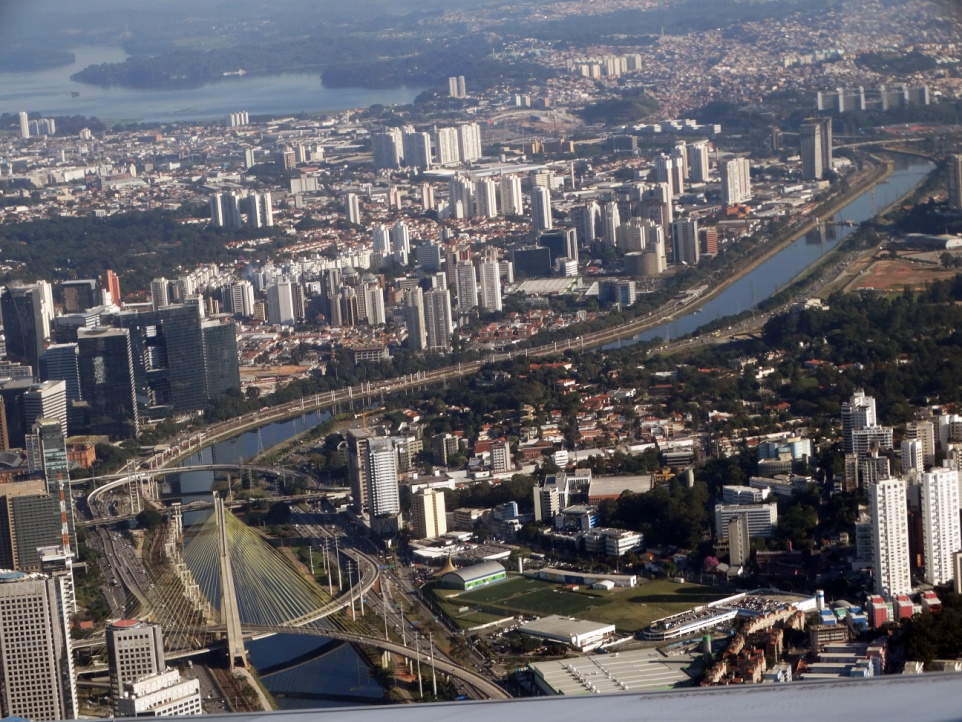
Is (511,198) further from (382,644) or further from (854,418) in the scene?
(382,644)

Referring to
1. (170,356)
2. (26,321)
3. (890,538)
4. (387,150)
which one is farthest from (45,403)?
(387,150)

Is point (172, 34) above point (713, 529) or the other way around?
above

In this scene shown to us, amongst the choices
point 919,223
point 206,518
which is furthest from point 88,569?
point 919,223

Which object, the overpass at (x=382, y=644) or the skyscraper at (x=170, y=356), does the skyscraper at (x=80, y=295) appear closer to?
the skyscraper at (x=170, y=356)

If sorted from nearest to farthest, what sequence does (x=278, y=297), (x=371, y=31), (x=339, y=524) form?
(x=339, y=524), (x=278, y=297), (x=371, y=31)

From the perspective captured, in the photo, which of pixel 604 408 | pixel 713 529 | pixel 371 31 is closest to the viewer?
pixel 713 529

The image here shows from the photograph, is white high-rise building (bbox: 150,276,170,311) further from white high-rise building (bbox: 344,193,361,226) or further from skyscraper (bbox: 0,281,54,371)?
white high-rise building (bbox: 344,193,361,226)

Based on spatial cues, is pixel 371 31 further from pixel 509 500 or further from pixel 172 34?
pixel 509 500
